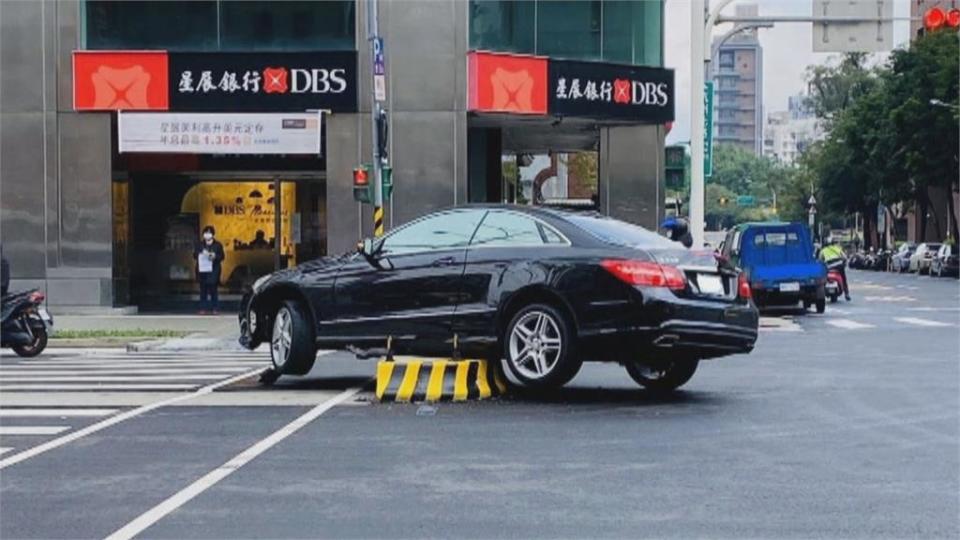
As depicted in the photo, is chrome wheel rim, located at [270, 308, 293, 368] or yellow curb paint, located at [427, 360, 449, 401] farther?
chrome wheel rim, located at [270, 308, 293, 368]

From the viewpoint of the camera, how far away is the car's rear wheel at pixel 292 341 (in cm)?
1287

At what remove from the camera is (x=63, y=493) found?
778 cm

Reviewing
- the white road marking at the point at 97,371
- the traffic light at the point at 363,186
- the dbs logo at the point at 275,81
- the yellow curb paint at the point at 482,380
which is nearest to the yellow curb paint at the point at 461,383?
the yellow curb paint at the point at 482,380

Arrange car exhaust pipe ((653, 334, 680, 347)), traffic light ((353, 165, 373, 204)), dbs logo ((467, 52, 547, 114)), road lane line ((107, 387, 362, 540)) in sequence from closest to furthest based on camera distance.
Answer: road lane line ((107, 387, 362, 540)), car exhaust pipe ((653, 334, 680, 347)), traffic light ((353, 165, 373, 204)), dbs logo ((467, 52, 547, 114))

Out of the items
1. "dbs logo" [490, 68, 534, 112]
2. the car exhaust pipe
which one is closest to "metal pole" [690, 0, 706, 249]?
"dbs logo" [490, 68, 534, 112]

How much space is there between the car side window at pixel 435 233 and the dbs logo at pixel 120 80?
16.3 metres

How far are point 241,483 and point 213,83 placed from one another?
20.7 metres

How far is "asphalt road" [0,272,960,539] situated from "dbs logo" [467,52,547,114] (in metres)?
14.5

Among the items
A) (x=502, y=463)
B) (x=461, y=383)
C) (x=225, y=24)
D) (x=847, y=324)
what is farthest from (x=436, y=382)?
(x=225, y=24)

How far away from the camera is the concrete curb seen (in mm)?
11828

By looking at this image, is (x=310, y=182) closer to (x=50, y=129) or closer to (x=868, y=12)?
(x=50, y=129)

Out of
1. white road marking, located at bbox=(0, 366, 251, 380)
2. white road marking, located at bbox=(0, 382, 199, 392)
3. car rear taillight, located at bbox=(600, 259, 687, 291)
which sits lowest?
white road marking, located at bbox=(0, 366, 251, 380)

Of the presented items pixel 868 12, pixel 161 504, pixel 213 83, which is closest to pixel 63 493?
pixel 161 504

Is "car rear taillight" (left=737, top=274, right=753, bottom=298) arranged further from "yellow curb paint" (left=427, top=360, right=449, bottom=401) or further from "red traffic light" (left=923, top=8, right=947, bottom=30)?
"red traffic light" (left=923, top=8, right=947, bottom=30)
